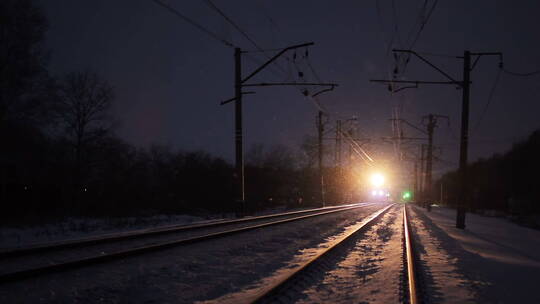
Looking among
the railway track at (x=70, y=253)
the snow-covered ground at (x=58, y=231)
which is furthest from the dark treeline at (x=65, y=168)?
the railway track at (x=70, y=253)

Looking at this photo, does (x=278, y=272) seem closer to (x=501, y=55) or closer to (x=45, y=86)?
(x=501, y=55)

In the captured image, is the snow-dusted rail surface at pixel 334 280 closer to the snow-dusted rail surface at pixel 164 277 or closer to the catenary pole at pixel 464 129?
the snow-dusted rail surface at pixel 164 277

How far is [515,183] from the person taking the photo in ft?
209

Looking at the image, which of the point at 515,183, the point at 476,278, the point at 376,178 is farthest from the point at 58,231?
the point at 376,178

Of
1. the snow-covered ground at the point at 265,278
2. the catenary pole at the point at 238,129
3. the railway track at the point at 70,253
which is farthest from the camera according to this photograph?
the catenary pole at the point at 238,129

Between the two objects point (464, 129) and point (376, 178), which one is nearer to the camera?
point (464, 129)

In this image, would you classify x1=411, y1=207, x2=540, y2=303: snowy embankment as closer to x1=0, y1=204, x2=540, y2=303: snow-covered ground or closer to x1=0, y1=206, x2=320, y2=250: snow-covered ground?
x1=0, y1=204, x2=540, y2=303: snow-covered ground

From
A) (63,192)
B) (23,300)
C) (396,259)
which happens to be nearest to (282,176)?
(63,192)

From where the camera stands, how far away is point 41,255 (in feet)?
29.0

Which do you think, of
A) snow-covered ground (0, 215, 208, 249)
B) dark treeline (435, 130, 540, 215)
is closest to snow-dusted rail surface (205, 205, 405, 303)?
snow-covered ground (0, 215, 208, 249)

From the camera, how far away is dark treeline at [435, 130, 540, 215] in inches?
2186

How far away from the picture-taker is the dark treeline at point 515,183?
5552 cm

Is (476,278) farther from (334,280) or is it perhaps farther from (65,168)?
(65,168)

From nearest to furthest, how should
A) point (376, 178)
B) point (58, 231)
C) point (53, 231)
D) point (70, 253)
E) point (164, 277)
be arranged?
point (164, 277), point (70, 253), point (58, 231), point (53, 231), point (376, 178)
